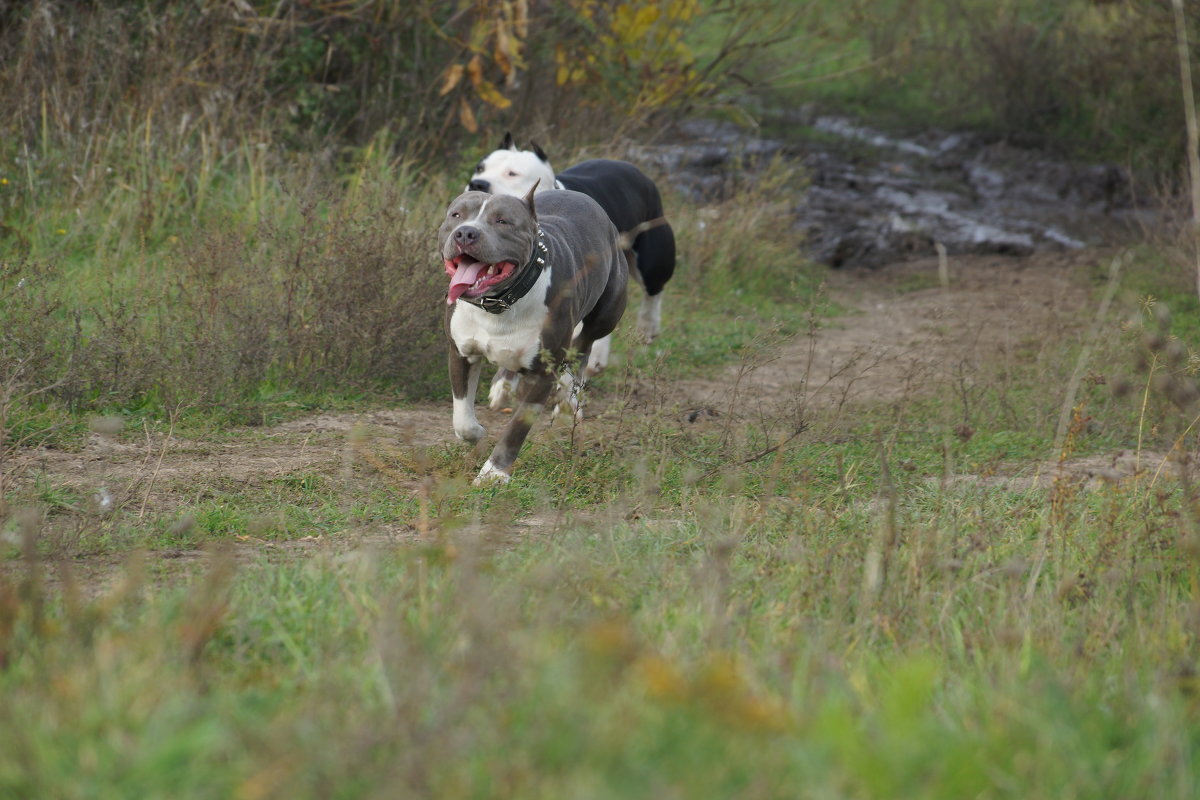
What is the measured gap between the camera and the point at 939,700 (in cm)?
279

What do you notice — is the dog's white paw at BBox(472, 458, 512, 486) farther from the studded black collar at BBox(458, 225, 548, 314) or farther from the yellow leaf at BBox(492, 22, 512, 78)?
the yellow leaf at BBox(492, 22, 512, 78)

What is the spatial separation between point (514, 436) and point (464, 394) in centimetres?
45

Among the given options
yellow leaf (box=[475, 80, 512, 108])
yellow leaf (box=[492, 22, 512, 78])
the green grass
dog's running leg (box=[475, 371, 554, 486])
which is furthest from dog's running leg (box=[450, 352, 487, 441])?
yellow leaf (box=[475, 80, 512, 108])

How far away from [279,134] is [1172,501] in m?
7.00

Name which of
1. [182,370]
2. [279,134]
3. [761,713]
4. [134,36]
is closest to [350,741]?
[761,713]


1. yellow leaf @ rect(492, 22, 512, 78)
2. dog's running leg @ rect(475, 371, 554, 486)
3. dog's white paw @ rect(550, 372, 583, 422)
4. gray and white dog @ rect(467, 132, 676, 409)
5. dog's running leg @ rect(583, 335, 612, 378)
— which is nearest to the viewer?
dog's white paw @ rect(550, 372, 583, 422)

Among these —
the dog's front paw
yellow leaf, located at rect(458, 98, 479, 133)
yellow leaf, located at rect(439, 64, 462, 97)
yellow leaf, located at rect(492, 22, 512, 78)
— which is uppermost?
yellow leaf, located at rect(492, 22, 512, 78)

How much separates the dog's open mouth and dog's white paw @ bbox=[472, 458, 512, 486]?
0.69m

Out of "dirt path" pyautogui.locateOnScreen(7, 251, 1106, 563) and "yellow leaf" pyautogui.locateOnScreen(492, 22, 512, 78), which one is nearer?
"dirt path" pyautogui.locateOnScreen(7, 251, 1106, 563)

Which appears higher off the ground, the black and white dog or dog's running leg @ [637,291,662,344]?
the black and white dog

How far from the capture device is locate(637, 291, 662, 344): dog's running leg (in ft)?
25.4

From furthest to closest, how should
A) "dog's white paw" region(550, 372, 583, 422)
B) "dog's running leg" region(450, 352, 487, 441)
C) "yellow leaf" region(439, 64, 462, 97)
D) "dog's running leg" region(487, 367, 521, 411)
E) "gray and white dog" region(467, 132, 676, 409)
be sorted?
1. "yellow leaf" region(439, 64, 462, 97)
2. "gray and white dog" region(467, 132, 676, 409)
3. "dog's running leg" region(487, 367, 521, 411)
4. "dog's running leg" region(450, 352, 487, 441)
5. "dog's white paw" region(550, 372, 583, 422)

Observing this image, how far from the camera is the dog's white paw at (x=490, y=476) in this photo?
4.96m

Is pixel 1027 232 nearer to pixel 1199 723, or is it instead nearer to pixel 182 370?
pixel 182 370
